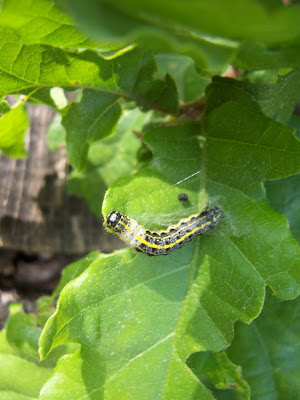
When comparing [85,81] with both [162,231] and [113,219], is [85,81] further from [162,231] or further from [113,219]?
[162,231]

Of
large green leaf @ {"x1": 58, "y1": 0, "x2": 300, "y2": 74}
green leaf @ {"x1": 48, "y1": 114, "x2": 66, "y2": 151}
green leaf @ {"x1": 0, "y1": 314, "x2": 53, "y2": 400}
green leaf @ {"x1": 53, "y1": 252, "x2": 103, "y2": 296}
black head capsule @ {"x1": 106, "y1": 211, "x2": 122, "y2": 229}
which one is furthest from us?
green leaf @ {"x1": 48, "y1": 114, "x2": 66, "y2": 151}

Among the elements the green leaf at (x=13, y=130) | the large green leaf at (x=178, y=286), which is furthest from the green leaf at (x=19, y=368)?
the green leaf at (x=13, y=130)

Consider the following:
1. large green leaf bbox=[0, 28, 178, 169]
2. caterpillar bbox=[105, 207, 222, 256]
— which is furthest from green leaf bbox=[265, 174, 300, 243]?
large green leaf bbox=[0, 28, 178, 169]

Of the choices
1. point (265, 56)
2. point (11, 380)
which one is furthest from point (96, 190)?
point (265, 56)

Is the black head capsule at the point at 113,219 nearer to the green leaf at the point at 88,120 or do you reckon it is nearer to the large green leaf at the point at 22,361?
the green leaf at the point at 88,120

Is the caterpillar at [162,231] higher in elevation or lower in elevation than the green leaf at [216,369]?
higher

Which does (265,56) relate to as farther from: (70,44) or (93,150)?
(93,150)

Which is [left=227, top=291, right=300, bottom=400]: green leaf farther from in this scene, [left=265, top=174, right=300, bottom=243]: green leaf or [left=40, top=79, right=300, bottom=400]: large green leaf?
[left=40, top=79, right=300, bottom=400]: large green leaf

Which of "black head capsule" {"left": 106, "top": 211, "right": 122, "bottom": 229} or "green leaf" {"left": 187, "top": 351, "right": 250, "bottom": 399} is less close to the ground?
"black head capsule" {"left": 106, "top": 211, "right": 122, "bottom": 229}
